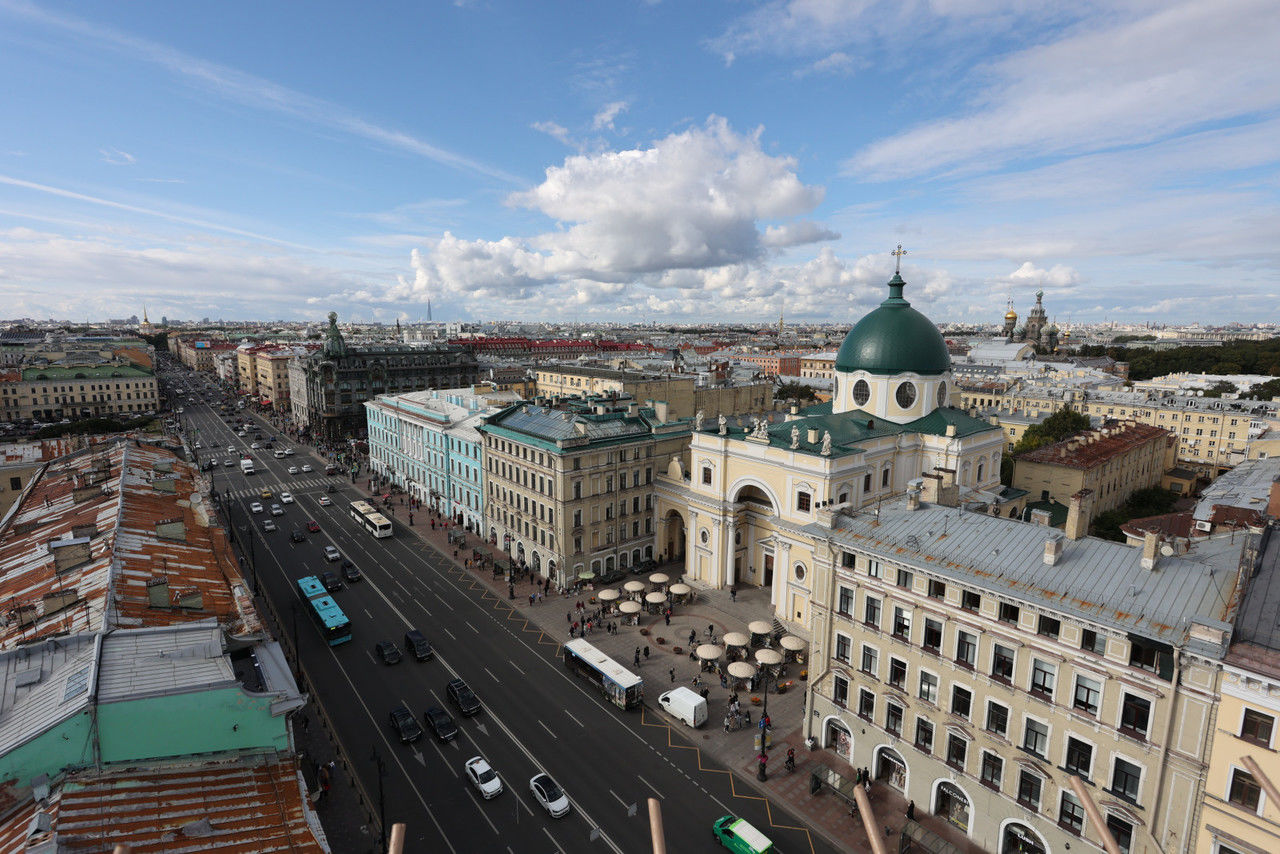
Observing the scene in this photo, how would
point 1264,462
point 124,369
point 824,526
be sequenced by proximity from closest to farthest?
point 824,526
point 1264,462
point 124,369

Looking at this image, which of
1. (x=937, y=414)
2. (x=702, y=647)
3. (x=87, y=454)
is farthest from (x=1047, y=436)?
(x=87, y=454)

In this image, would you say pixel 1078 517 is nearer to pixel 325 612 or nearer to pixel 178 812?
pixel 178 812

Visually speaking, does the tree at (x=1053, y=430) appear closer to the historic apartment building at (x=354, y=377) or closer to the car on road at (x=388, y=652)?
the car on road at (x=388, y=652)

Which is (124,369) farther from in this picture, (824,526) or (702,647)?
(824,526)

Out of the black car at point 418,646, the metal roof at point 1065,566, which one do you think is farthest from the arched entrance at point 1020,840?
the black car at point 418,646

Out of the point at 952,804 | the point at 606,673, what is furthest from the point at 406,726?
the point at 952,804
